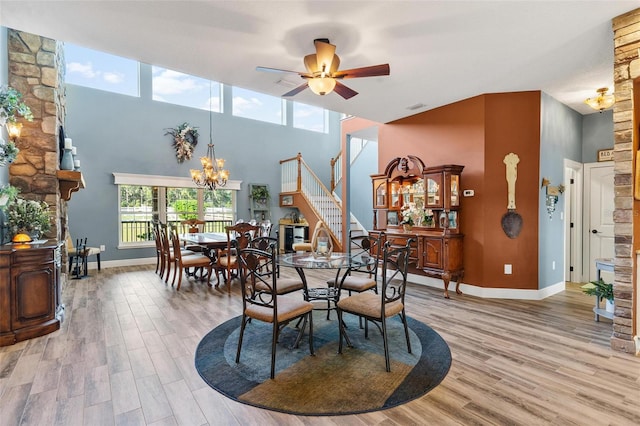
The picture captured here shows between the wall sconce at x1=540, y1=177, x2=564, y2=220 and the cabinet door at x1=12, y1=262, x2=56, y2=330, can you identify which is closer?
the cabinet door at x1=12, y1=262, x2=56, y2=330

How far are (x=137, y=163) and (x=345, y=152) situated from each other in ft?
15.6

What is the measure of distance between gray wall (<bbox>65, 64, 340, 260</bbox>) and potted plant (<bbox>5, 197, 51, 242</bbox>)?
341cm

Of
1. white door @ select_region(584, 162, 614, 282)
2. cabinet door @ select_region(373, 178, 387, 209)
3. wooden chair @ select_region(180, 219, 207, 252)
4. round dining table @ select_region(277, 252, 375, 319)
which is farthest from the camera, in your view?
wooden chair @ select_region(180, 219, 207, 252)

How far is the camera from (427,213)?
17.0ft

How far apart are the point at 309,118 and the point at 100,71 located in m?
5.57

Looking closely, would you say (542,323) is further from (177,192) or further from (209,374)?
(177,192)

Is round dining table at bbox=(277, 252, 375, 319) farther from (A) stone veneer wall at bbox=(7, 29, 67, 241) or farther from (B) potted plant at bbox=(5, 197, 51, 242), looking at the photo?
(A) stone veneer wall at bbox=(7, 29, 67, 241)

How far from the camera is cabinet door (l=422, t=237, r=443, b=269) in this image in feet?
15.4

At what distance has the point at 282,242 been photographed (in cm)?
937

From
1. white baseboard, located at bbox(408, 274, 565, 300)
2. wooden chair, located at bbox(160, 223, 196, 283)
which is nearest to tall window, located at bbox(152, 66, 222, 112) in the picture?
wooden chair, located at bbox(160, 223, 196, 283)

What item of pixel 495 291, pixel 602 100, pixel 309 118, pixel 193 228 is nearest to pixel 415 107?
pixel 602 100

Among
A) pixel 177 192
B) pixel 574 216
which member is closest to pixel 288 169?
pixel 177 192

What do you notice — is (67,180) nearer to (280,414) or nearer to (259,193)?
(280,414)

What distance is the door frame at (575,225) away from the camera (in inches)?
215
